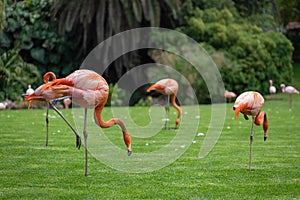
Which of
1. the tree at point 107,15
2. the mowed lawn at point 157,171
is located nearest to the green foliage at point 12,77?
the tree at point 107,15

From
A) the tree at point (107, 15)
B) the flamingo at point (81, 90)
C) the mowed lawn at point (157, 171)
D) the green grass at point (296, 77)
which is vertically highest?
the tree at point (107, 15)

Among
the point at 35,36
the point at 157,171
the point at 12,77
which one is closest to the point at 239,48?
the point at 35,36

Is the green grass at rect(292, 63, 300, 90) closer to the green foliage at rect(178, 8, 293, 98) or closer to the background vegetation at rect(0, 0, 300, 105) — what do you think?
the green foliage at rect(178, 8, 293, 98)

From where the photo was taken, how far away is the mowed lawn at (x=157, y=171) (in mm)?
5234

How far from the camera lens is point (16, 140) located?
8.57 m

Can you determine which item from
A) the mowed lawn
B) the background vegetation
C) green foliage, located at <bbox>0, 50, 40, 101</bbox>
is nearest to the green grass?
the background vegetation

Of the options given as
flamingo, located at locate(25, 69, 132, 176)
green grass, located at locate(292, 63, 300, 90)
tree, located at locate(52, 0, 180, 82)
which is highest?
tree, located at locate(52, 0, 180, 82)

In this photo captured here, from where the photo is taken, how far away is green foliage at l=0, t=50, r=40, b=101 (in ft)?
53.3

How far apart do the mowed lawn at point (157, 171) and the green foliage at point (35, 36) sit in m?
10.1

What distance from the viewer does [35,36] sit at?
64.2 feet

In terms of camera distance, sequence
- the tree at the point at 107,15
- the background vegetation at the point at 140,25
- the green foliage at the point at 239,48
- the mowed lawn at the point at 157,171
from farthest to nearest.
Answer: the green foliage at the point at 239,48 → the background vegetation at the point at 140,25 → the tree at the point at 107,15 → the mowed lawn at the point at 157,171

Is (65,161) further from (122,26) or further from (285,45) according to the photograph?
(285,45)

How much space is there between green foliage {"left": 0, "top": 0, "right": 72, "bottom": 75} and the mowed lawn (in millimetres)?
10057

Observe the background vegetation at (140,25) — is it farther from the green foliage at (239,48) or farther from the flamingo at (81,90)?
the flamingo at (81,90)
